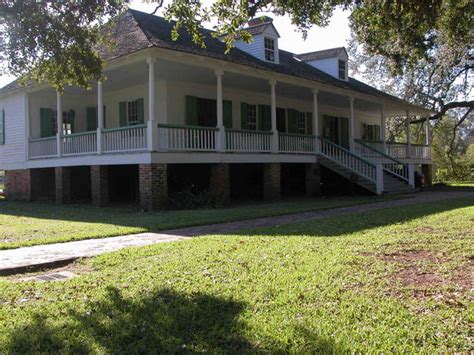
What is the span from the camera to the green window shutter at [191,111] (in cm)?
1873

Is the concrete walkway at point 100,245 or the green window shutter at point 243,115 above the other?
the green window shutter at point 243,115

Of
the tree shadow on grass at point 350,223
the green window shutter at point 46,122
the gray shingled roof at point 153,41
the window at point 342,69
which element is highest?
the window at point 342,69

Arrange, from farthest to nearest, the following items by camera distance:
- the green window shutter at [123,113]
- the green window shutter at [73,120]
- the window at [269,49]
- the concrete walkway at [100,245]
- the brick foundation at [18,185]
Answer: the green window shutter at [73,120] → the window at [269,49] → the brick foundation at [18,185] → the green window shutter at [123,113] → the concrete walkway at [100,245]

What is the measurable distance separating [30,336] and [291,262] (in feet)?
A: 11.6

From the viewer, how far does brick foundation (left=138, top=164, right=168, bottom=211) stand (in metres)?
14.7

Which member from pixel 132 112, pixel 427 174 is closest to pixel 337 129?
pixel 427 174

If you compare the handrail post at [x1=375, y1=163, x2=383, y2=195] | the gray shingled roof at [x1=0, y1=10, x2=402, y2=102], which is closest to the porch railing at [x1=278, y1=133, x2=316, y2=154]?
the gray shingled roof at [x1=0, y1=10, x2=402, y2=102]

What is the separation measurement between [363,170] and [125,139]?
9.68 metres

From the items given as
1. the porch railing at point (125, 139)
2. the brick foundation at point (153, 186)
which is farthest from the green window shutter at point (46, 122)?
the brick foundation at point (153, 186)

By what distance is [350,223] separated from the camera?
1087 centimetres

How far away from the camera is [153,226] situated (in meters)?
11.0

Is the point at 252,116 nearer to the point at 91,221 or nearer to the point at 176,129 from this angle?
the point at 176,129

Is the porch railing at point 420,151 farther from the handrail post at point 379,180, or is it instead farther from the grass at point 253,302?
the grass at point 253,302

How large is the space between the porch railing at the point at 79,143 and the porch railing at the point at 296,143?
691 cm
